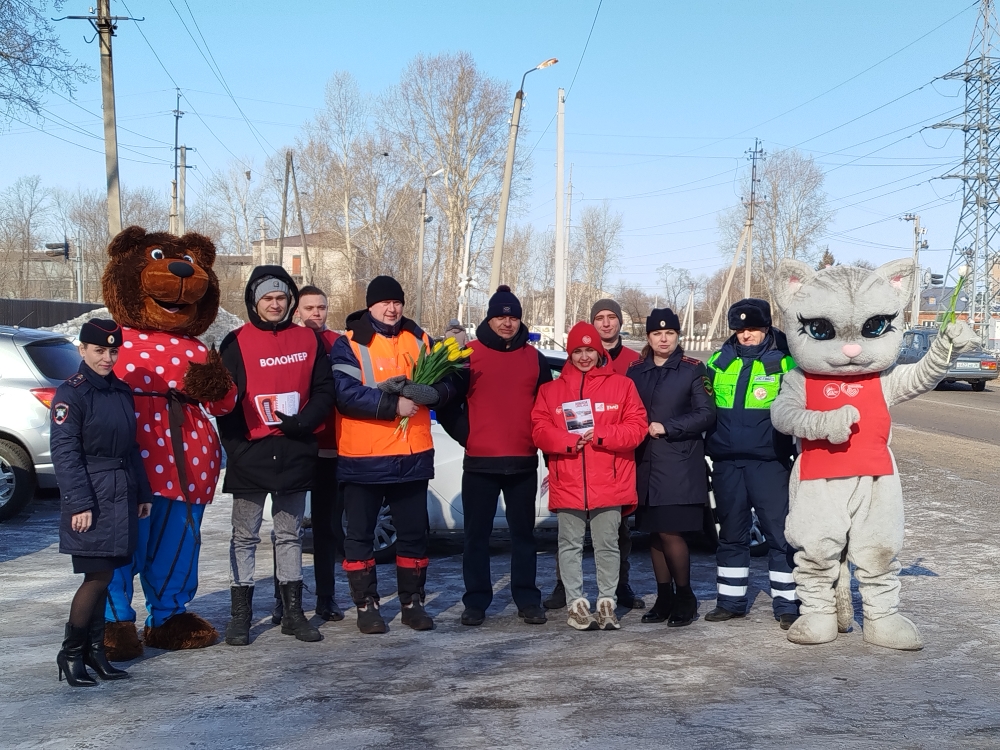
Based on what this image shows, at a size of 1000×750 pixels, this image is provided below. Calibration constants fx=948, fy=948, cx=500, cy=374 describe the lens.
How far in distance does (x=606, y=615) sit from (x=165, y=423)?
2.75 metres

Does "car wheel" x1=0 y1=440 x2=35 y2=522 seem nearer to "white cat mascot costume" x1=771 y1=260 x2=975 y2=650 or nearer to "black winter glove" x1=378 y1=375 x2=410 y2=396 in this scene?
"black winter glove" x1=378 y1=375 x2=410 y2=396

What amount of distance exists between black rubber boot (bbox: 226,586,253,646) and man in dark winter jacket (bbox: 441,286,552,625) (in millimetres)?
1312

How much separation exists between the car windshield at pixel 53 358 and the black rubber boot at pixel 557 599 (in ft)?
17.7

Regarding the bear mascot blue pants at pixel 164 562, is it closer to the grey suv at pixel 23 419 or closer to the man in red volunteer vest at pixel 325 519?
the man in red volunteer vest at pixel 325 519

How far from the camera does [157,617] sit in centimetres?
520

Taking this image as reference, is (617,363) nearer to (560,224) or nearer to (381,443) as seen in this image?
(381,443)

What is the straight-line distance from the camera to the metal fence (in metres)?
30.8

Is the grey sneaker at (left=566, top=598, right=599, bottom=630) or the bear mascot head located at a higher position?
the bear mascot head

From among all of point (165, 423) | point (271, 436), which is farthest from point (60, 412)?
point (271, 436)

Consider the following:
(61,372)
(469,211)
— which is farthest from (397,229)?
(61,372)

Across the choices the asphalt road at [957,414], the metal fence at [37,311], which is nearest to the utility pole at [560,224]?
the asphalt road at [957,414]

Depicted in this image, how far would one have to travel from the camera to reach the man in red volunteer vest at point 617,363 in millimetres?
6199

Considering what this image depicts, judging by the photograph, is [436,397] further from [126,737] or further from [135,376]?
[126,737]

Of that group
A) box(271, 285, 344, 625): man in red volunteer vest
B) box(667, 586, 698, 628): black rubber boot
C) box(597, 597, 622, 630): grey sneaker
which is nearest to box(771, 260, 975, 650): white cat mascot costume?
box(667, 586, 698, 628): black rubber boot
